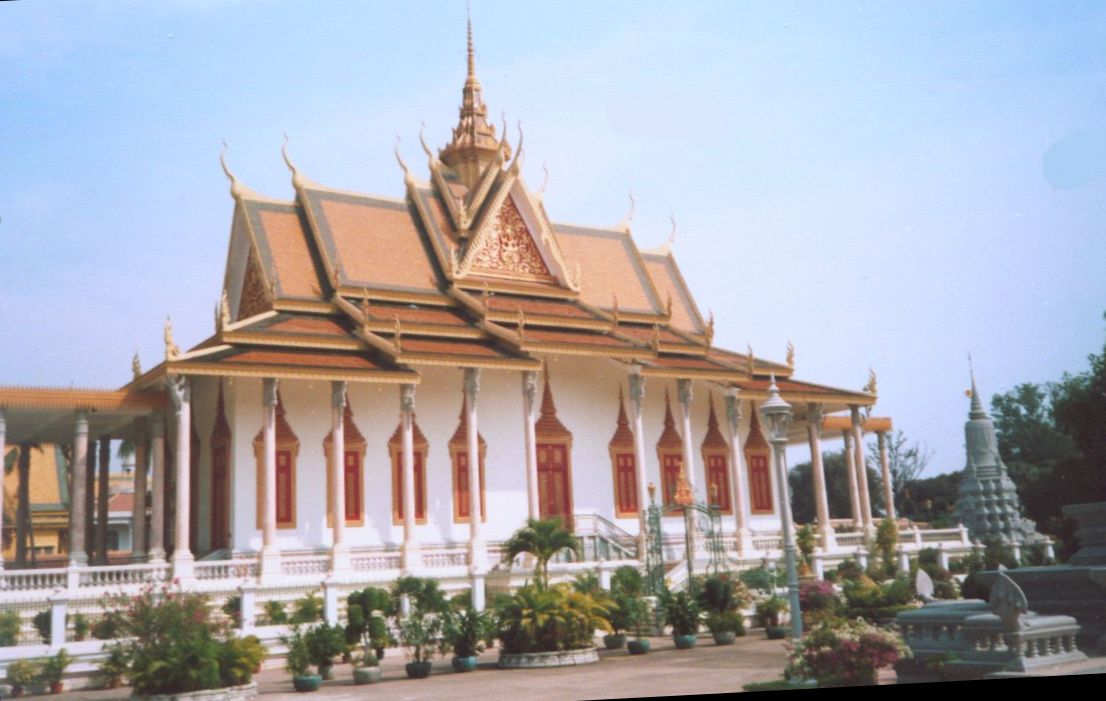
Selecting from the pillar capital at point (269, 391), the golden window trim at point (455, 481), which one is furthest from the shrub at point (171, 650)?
the golden window trim at point (455, 481)

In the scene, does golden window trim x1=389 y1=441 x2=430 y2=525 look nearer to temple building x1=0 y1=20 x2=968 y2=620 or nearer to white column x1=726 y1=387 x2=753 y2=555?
temple building x1=0 y1=20 x2=968 y2=620

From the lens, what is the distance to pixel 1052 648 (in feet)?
33.7

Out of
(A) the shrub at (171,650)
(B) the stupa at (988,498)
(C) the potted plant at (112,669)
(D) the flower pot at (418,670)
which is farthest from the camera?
(B) the stupa at (988,498)

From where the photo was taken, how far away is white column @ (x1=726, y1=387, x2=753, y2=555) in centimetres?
2288

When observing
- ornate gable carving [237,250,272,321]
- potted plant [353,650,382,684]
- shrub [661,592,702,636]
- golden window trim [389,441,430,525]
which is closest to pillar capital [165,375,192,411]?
ornate gable carving [237,250,272,321]

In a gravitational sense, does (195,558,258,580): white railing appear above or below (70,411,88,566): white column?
below

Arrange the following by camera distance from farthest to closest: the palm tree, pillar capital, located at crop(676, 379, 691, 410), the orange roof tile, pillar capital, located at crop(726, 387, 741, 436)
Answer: the orange roof tile < pillar capital, located at crop(726, 387, 741, 436) < pillar capital, located at crop(676, 379, 691, 410) < the palm tree

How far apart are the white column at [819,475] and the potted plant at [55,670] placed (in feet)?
53.3

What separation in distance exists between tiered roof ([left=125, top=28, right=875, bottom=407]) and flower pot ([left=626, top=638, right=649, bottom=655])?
747 centimetres

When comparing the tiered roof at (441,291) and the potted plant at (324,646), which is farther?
the tiered roof at (441,291)

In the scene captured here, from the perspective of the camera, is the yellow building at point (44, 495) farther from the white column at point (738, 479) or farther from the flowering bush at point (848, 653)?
the flowering bush at point (848, 653)

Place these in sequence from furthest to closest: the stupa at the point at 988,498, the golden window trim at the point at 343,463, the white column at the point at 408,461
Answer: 1. the stupa at the point at 988,498
2. the golden window trim at the point at 343,463
3. the white column at the point at 408,461

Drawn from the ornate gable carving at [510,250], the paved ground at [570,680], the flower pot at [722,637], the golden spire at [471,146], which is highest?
the golden spire at [471,146]

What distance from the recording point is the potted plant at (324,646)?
1245cm
